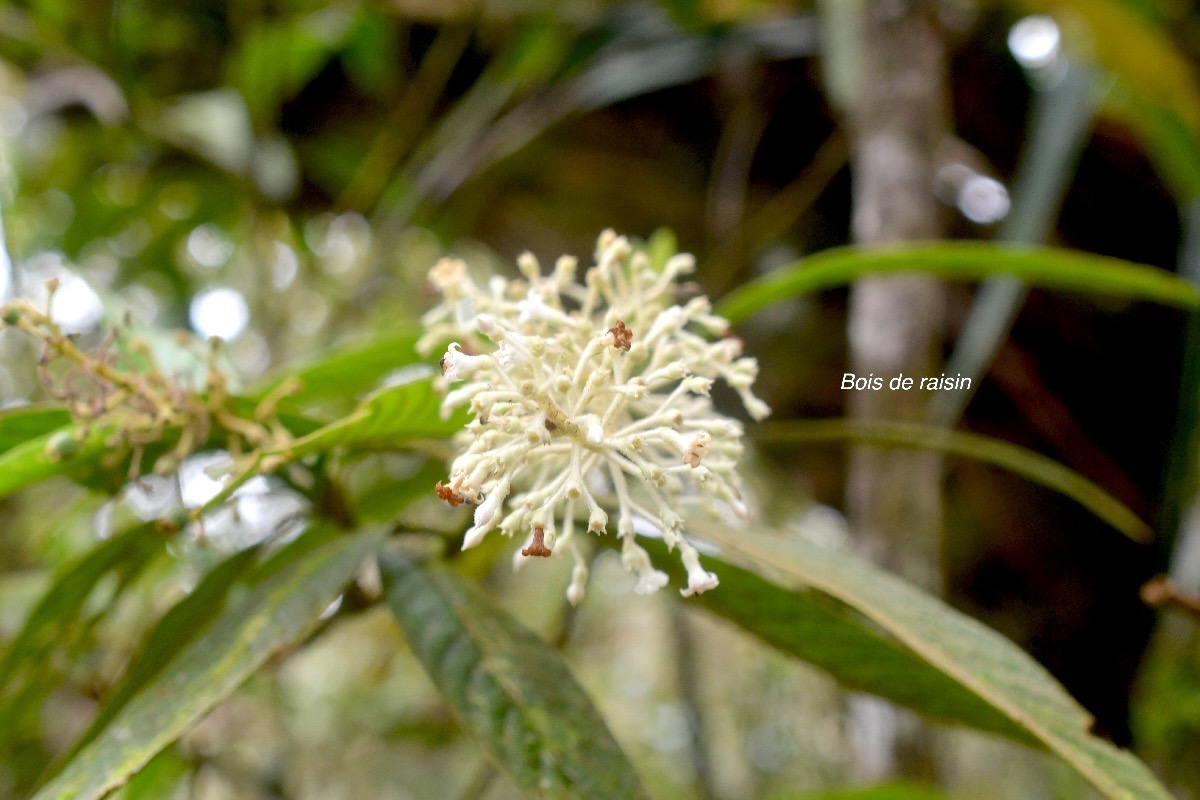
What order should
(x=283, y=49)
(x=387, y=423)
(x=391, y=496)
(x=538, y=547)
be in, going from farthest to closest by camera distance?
(x=283, y=49) → (x=391, y=496) → (x=387, y=423) → (x=538, y=547)

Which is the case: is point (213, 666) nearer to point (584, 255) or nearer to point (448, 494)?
point (448, 494)

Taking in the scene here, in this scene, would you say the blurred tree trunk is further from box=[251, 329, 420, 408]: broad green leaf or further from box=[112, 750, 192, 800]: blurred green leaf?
box=[112, 750, 192, 800]: blurred green leaf

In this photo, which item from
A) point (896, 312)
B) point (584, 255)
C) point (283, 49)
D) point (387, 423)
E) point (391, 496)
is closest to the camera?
point (387, 423)

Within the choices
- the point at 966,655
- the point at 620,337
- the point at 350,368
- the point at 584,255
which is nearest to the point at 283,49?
the point at 584,255

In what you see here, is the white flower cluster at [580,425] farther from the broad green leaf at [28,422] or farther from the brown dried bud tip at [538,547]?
the broad green leaf at [28,422]

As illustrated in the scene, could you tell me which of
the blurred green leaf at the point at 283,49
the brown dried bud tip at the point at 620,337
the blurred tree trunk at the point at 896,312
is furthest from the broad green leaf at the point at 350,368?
the blurred green leaf at the point at 283,49

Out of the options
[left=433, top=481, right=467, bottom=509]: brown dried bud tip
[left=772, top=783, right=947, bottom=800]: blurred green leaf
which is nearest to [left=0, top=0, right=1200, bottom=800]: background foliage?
[left=772, top=783, right=947, bottom=800]: blurred green leaf
